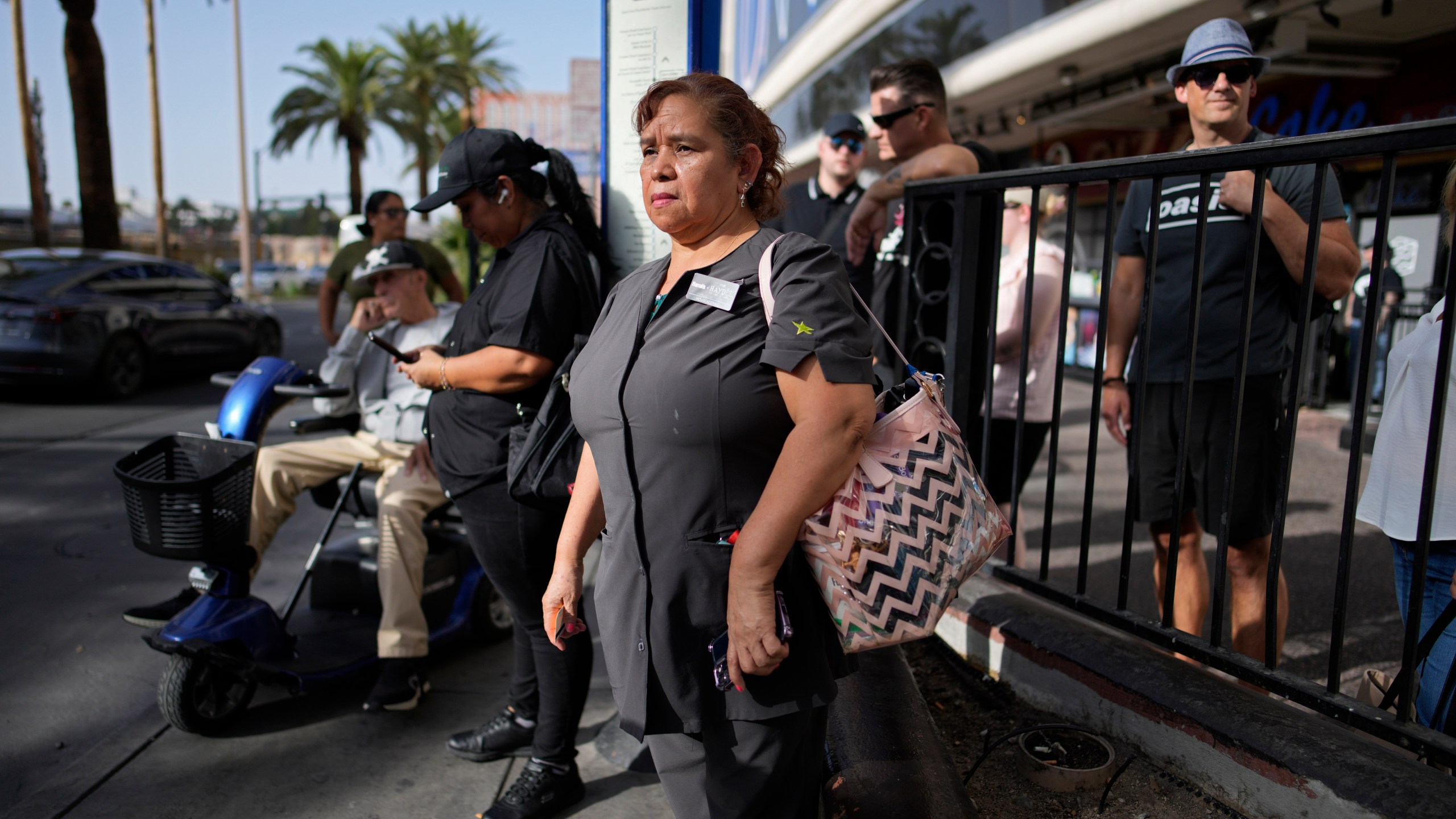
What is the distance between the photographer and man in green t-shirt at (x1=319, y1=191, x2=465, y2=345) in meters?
6.03

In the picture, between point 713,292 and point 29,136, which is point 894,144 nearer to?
point 713,292

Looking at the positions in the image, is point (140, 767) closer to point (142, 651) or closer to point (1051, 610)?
point (142, 651)

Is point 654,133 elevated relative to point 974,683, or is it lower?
elevated

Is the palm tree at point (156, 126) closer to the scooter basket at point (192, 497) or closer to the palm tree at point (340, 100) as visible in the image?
the palm tree at point (340, 100)

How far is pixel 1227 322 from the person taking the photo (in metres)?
2.83

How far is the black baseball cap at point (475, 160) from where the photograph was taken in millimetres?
2832

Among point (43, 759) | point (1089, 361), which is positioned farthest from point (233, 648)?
point (1089, 361)

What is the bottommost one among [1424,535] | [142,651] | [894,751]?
[142,651]

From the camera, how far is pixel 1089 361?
42.5 feet

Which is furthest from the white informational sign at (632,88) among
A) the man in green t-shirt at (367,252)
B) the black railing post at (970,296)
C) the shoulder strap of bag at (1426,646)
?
the man in green t-shirt at (367,252)

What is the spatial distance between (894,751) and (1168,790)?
71 cm

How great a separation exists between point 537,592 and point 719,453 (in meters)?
1.43

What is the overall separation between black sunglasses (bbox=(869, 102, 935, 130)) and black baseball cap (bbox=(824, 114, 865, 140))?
3.03 feet

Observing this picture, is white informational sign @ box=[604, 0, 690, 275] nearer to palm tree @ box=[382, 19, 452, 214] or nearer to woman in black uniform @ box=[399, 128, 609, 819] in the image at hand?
woman in black uniform @ box=[399, 128, 609, 819]
